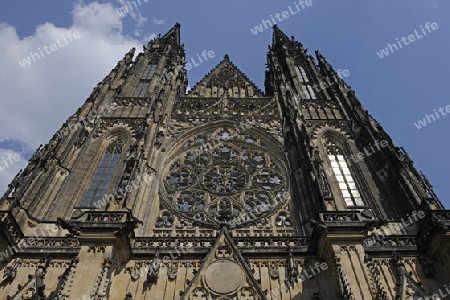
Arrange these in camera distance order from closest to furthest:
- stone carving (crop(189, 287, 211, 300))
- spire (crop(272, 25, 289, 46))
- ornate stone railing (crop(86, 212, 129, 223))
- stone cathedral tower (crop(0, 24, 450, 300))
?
1. stone carving (crop(189, 287, 211, 300))
2. stone cathedral tower (crop(0, 24, 450, 300))
3. ornate stone railing (crop(86, 212, 129, 223))
4. spire (crop(272, 25, 289, 46))

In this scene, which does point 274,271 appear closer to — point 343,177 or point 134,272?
point 134,272

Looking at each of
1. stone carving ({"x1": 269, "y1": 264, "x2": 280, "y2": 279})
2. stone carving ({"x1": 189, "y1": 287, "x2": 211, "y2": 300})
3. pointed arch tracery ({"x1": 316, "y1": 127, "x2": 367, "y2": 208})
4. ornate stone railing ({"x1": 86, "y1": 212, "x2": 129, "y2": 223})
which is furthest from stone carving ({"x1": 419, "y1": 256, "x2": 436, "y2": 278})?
ornate stone railing ({"x1": 86, "y1": 212, "x2": 129, "y2": 223})

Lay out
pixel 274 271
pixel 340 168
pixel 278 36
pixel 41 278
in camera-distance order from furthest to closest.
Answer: pixel 278 36 < pixel 340 168 < pixel 274 271 < pixel 41 278

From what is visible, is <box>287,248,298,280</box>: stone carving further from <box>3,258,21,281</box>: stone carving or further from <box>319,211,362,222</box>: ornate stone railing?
<box>3,258,21,281</box>: stone carving

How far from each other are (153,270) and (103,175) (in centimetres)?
596

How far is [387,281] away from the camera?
1062 cm

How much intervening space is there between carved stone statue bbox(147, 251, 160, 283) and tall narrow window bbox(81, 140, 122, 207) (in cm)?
420

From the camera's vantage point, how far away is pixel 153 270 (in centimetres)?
1059

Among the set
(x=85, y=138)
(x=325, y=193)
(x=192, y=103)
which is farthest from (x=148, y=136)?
(x=325, y=193)

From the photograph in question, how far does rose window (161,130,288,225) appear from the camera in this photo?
1369 centimetres

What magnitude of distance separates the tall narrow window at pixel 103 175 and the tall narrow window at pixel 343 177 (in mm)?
8906

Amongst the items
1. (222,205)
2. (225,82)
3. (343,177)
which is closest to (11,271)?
(222,205)

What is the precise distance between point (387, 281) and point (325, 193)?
3.06m

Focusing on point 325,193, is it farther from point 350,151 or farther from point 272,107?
point 272,107
